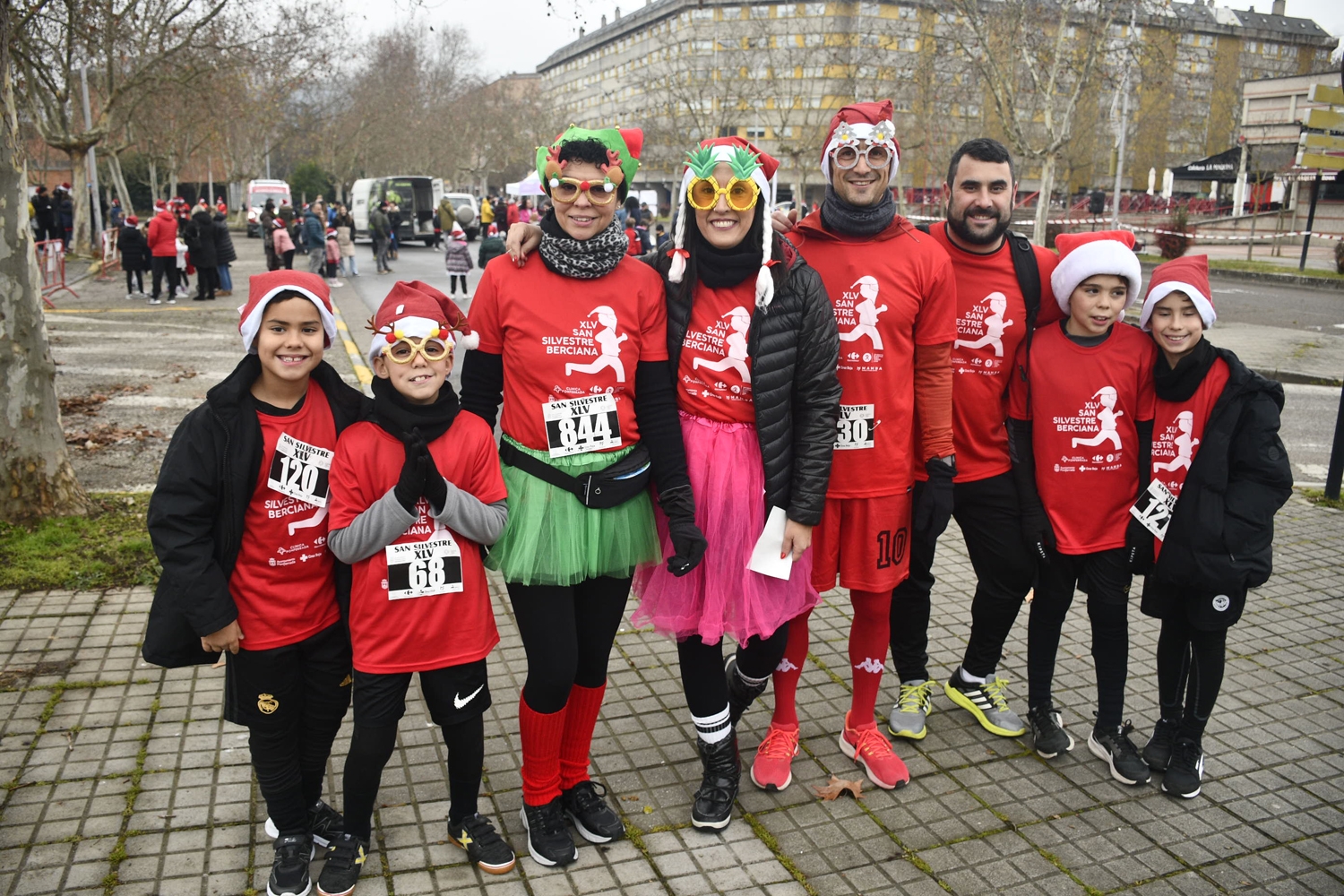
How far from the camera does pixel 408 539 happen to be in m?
2.95

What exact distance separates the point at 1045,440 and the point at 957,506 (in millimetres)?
426

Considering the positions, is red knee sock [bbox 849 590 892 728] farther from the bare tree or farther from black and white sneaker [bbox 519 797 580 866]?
the bare tree

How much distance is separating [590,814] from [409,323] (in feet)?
5.61

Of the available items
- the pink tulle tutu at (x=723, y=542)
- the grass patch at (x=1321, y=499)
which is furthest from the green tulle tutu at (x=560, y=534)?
the grass patch at (x=1321, y=499)

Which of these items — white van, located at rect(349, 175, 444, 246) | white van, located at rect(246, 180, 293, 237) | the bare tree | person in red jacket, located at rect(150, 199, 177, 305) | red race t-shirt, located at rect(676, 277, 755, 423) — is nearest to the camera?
red race t-shirt, located at rect(676, 277, 755, 423)

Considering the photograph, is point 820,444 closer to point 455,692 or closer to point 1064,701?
point 455,692

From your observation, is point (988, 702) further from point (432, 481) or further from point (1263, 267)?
point (1263, 267)

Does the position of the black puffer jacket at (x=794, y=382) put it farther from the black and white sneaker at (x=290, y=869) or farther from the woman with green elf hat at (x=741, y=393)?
the black and white sneaker at (x=290, y=869)

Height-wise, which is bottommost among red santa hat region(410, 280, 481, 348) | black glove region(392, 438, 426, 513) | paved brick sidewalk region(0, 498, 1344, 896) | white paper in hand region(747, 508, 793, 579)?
paved brick sidewalk region(0, 498, 1344, 896)

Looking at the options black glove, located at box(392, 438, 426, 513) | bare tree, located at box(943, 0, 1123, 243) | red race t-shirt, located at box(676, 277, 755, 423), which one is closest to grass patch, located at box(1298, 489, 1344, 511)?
red race t-shirt, located at box(676, 277, 755, 423)

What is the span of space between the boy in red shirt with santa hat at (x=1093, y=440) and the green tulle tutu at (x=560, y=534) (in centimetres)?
162

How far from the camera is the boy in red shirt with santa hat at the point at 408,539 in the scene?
293 centimetres

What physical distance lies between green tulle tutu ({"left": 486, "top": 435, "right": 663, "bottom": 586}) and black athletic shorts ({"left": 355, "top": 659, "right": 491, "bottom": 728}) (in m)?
0.33

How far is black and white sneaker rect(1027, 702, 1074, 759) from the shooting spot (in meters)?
3.96
